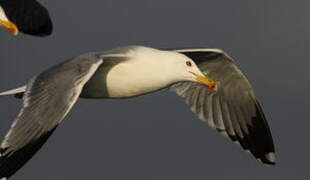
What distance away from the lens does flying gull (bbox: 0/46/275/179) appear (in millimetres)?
11633

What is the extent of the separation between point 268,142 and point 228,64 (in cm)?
120

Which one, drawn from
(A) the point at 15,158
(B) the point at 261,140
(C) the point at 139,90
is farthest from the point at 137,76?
(A) the point at 15,158

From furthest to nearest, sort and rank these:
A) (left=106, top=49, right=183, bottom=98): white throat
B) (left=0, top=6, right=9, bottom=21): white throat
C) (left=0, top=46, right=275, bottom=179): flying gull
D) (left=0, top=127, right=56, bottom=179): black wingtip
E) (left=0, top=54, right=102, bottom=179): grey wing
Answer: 1. (left=0, top=6, right=9, bottom=21): white throat
2. (left=106, top=49, right=183, bottom=98): white throat
3. (left=0, top=46, right=275, bottom=179): flying gull
4. (left=0, top=54, right=102, bottom=179): grey wing
5. (left=0, top=127, right=56, bottom=179): black wingtip

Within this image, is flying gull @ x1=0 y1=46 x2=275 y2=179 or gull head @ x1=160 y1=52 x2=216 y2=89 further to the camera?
gull head @ x1=160 y1=52 x2=216 y2=89

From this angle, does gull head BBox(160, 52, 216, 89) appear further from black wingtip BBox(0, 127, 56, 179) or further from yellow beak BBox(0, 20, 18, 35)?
black wingtip BBox(0, 127, 56, 179)

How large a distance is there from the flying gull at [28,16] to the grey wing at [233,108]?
7.02 feet

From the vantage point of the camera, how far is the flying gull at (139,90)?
38.2ft

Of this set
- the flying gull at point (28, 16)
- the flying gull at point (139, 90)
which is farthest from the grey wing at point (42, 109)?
the flying gull at point (28, 16)

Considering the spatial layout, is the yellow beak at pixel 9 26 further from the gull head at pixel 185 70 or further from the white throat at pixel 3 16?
the gull head at pixel 185 70

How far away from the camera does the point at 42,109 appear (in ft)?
39.2

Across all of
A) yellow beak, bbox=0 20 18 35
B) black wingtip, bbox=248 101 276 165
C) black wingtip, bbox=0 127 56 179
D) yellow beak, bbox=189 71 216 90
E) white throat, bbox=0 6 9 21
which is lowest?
black wingtip, bbox=248 101 276 165

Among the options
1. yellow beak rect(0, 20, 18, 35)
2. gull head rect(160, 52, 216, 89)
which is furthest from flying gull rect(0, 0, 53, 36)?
gull head rect(160, 52, 216, 89)

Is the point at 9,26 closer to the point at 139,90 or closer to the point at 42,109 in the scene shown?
the point at 139,90

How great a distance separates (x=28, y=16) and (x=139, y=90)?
9.72 ft
